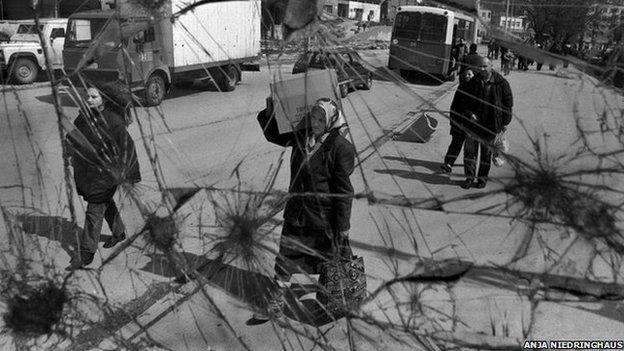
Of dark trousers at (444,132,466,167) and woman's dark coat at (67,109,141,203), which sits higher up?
woman's dark coat at (67,109,141,203)

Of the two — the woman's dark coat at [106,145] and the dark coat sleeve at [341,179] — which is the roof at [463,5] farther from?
the woman's dark coat at [106,145]

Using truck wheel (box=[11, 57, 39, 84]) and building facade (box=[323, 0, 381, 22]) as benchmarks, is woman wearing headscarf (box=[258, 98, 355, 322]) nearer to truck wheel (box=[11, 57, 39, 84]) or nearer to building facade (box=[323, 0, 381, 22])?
building facade (box=[323, 0, 381, 22])

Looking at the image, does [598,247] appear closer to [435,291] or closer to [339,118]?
[435,291]

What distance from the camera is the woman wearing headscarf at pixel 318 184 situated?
274 cm

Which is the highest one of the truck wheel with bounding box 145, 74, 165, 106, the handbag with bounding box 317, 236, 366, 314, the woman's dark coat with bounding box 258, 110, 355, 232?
the truck wheel with bounding box 145, 74, 165, 106

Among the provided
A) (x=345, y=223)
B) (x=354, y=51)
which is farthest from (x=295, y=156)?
(x=354, y=51)

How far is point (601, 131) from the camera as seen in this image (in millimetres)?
1845

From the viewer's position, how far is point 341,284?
249cm

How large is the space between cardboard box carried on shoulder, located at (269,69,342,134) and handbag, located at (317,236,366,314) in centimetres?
76

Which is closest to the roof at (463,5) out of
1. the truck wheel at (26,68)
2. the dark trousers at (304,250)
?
the dark trousers at (304,250)

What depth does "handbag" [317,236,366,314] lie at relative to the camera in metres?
2.50

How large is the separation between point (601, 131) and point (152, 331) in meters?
2.65

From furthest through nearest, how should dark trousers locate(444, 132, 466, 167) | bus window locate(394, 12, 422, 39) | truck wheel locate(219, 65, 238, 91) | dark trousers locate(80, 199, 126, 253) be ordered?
truck wheel locate(219, 65, 238, 91), dark trousers locate(444, 132, 466, 167), dark trousers locate(80, 199, 126, 253), bus window locate(394, 12, 422, 39)

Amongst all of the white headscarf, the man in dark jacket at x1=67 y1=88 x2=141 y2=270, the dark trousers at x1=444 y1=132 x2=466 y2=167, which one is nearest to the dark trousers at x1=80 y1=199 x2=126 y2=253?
the man in dark jacket at x1=67 y1=88 x2=141 y2=270
